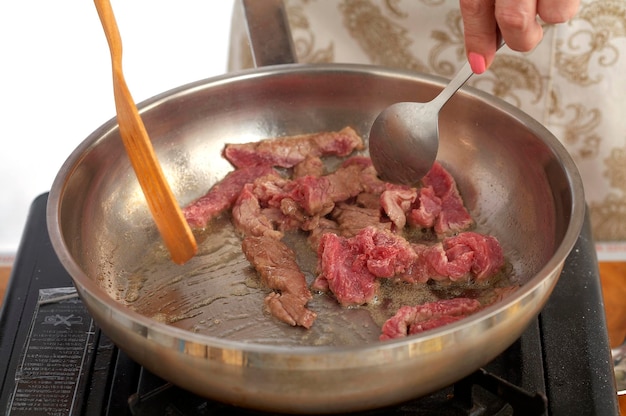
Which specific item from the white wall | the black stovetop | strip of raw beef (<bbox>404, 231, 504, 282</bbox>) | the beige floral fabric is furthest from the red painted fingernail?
the white wall

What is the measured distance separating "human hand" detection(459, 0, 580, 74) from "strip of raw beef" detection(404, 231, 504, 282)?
12.6 inches

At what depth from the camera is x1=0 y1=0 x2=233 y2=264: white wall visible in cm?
316

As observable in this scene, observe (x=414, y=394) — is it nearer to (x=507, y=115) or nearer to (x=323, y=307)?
(x=323, y=307)

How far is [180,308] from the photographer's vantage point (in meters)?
1.33

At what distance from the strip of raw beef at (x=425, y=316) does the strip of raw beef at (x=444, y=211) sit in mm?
248

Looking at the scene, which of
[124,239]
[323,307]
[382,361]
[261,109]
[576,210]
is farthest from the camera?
[261,109]

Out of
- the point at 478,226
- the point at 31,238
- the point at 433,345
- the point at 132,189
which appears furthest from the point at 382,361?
the point at 31,238

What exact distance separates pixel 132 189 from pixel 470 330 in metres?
0.83

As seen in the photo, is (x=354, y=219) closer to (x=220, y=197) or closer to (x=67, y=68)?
(x=220, y=197)

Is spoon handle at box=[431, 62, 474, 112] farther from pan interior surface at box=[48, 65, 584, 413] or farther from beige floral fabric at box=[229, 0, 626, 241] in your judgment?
beige floral fabric at box=[229, 0, 626, 241]

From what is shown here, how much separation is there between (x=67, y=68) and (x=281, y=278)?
7.61 feet

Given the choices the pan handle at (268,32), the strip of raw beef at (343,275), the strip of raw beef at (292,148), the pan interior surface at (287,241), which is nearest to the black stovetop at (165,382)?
the pan interior surface at (287,241)

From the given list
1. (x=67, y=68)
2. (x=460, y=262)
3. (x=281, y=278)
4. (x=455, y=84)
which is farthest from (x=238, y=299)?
(x=67, y=68)

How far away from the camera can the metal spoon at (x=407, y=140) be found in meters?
1.45
